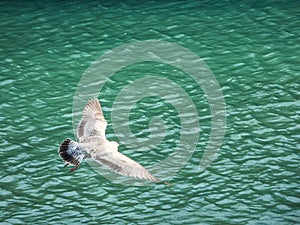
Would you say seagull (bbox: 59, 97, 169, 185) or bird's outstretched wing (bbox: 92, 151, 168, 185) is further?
seagull (bbox: 59, 97, 169, 185)

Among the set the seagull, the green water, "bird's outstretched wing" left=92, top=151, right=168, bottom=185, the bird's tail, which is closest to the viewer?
"bird's outstretched wing" left=92, top=151, right=168, bottom=185

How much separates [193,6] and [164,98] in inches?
307

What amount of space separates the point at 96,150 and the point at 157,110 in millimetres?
6345

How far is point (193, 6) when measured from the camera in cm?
3353

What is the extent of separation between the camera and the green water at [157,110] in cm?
2114

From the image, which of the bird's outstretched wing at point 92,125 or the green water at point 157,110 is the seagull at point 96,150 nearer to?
the bird's outstretched wing at point 92,125

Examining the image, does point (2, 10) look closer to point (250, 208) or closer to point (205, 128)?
point (205, 128)

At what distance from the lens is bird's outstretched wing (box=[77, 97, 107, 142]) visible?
21219 millimetres

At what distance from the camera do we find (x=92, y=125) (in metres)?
21.6

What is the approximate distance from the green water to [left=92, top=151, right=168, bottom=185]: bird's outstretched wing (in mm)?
1871

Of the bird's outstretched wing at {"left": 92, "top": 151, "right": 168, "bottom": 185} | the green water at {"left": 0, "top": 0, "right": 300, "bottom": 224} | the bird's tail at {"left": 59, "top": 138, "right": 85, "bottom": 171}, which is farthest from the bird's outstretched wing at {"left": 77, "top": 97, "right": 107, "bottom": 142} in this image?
the green water at {"left": 0, "top": 0, "right": 300, "bottom": 224}

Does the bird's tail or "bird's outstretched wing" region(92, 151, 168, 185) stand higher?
the bird's tail

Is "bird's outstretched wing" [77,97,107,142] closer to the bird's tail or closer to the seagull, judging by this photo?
the seagull

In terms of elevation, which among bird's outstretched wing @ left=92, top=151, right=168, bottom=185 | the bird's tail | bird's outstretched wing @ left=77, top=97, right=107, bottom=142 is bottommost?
bird's outstretched wing @ left=92, top=151, right=168, bottom=185
